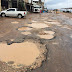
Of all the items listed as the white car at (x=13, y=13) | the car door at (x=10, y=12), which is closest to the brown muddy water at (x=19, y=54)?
the white car at (x=13, y=13)

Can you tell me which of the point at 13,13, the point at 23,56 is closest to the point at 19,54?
the point at 23,56

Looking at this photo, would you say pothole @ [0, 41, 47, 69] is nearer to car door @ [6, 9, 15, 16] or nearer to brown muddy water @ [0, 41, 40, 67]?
brown muddy water @ [0, 41, 40, 67]

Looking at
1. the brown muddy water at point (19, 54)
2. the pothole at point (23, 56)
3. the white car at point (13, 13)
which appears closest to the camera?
the pothole at point (23, 56)

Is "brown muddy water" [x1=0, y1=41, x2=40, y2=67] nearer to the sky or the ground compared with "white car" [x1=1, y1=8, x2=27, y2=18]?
nearer to the ground

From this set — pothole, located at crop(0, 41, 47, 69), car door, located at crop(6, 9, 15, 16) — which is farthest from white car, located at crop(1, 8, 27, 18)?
pothole, located at crop(0, 41, 47, 69)

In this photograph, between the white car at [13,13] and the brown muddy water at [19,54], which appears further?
the white car at [13,13]

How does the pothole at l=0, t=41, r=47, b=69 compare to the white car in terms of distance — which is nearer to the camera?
the pothole at l=0, t=41, r=47, b=69

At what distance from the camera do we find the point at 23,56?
464cm

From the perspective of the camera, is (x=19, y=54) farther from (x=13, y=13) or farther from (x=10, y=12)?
(x=10, y=12)

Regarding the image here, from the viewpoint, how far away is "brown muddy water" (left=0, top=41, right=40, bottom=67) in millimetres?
4277

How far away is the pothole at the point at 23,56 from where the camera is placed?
405 centimetres

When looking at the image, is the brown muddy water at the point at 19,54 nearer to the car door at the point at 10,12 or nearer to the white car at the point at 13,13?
the white car at the point at 13,13

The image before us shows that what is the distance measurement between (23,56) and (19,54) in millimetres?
270

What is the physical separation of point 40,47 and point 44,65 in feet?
5.87
